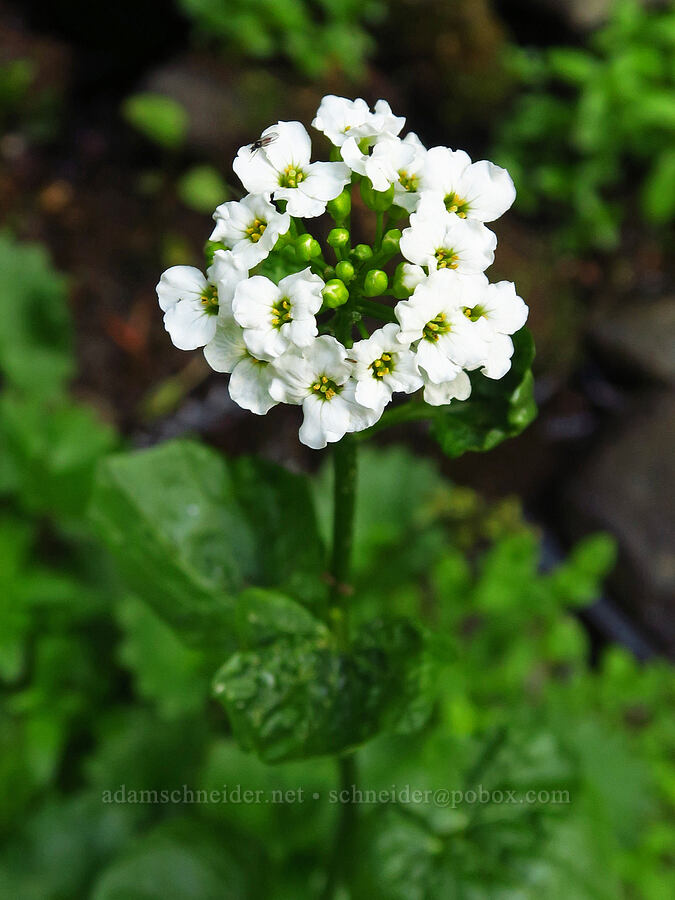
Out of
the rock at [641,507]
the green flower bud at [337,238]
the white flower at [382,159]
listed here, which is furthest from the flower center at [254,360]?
the rock at [641,507]

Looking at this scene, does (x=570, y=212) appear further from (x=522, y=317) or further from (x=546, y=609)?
(x=522, y=317)

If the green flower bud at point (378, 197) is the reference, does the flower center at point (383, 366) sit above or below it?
below

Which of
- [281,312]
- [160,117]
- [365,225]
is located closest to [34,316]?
[160,117]

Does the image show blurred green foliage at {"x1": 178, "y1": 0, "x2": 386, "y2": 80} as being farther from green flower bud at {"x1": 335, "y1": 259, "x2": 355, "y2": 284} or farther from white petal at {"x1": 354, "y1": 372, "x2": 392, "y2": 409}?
white petal at {"x1": 354, "y1": 372, "x2": 392, "y2": 409}

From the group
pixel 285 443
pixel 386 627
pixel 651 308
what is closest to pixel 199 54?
pixel 285 443

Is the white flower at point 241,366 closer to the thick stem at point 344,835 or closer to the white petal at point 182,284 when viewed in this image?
the white petal at point 182,284

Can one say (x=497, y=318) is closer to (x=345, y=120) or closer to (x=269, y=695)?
(x=345, y=120)

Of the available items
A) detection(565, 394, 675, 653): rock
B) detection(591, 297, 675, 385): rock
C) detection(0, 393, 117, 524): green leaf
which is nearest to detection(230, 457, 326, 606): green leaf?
detection(0, 393, 117, 524): green leaf

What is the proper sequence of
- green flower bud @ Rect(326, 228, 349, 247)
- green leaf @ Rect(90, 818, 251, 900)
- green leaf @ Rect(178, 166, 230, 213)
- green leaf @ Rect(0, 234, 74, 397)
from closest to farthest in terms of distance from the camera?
green flower bud @ Rect(326, 228, 349, 247)
green leaf @ Rect(90, 818, 251, 900)
green leaf @ Rect(0, 234, 74, 397)
green leaf @ Rect(178, 166, 230, 213)
